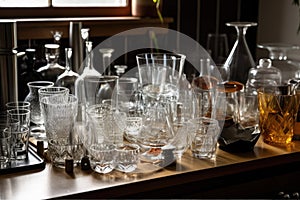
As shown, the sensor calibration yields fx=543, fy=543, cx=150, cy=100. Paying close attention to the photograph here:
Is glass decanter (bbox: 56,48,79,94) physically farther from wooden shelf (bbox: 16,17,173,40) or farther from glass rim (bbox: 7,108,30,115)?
wooden shelf (bbox: 16,17,173,40)

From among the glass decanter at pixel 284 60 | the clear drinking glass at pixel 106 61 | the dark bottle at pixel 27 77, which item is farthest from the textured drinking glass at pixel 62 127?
the glass decanter at pixel 284 60

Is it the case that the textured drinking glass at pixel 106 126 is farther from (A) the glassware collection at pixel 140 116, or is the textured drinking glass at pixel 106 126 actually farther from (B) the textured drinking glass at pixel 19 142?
(B) the textured drinking glass at pixel 19 142

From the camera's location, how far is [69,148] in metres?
1.27

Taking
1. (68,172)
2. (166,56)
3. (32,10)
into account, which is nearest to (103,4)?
(32,10)

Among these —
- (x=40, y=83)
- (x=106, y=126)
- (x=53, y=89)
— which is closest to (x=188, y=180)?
(x=106, y=126)

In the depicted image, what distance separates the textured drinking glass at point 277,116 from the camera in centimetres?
144

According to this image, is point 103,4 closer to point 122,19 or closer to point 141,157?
point 122,19

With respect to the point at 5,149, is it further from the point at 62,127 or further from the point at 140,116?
the point at 140,116

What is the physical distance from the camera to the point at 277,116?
4.73 ft

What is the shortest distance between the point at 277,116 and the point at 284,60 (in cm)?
91

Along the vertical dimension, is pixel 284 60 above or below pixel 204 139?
above

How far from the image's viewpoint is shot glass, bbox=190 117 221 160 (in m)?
1.32

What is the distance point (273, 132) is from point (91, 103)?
495mm

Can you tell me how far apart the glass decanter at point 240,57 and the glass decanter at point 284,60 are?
0.39 meters
